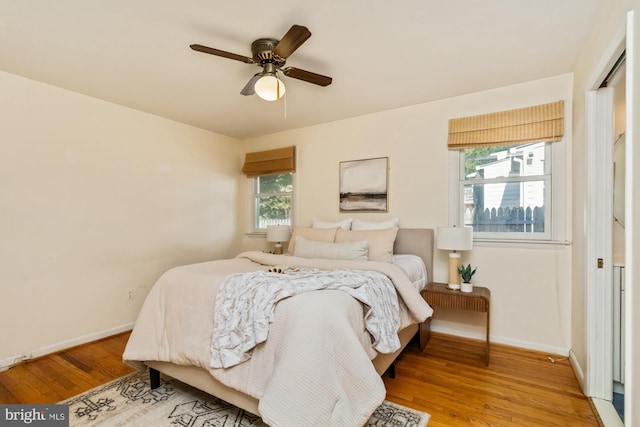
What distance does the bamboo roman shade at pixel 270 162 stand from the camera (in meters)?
4.11

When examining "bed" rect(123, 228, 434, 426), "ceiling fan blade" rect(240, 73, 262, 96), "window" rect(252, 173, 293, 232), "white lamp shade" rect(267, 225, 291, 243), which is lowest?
"bed" rect(123, 228, 434, 426)

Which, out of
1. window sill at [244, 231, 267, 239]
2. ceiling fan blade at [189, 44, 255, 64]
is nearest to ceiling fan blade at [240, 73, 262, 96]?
ceiling fan blade at [189, 44, 255, 64]

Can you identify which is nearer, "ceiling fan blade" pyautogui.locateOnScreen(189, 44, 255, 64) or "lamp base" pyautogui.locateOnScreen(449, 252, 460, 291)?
"ceiling fan blade" pyautogui.locateOnScreen(189, 44, 255, 64)

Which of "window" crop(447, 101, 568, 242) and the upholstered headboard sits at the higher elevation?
"window" crop(447, 101, 568, 242)

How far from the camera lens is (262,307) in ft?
5.15

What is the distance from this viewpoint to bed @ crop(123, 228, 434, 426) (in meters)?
1.33

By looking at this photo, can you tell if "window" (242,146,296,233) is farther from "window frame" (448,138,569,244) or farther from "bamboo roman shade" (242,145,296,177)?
"window frame" (448,138,569,244)

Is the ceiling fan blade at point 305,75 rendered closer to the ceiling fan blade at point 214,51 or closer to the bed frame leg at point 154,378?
the ceiling fan blade at point 214,51

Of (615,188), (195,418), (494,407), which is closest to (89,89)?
(195,418)

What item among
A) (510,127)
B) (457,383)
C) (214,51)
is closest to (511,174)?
(510,127)

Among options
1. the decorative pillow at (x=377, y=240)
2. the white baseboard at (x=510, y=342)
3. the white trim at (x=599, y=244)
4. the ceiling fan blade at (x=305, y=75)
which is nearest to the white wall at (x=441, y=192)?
the white baseboard at (x=510, y=342)

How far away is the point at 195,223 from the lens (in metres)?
4.01

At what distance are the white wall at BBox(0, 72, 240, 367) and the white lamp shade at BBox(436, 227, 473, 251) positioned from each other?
2986 millimetres

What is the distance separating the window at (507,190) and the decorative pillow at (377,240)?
808 millimetres
